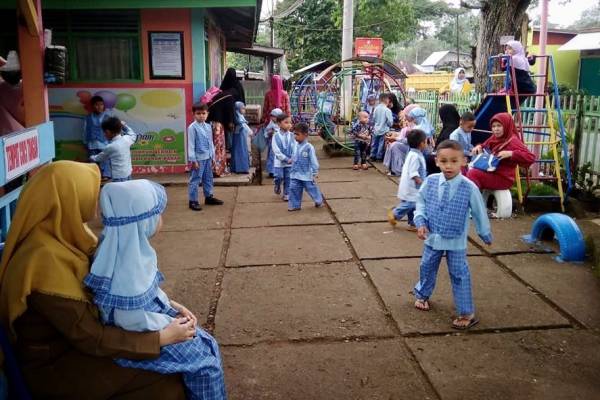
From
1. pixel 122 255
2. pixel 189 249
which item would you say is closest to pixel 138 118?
pixel 189 249

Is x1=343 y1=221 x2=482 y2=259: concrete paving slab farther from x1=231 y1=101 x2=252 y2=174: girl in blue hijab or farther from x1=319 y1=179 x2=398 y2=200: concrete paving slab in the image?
x1=231 y1=101 x2=252 y2=174: girl in blue hijab

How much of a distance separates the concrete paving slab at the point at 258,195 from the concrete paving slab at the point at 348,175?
125 cm

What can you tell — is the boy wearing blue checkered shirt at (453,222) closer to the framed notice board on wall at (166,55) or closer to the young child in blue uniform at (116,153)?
the young child in blue uniform at (116,153)

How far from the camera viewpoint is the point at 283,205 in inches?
311

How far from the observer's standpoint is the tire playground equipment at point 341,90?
1285cm

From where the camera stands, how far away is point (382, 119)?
11.6 m

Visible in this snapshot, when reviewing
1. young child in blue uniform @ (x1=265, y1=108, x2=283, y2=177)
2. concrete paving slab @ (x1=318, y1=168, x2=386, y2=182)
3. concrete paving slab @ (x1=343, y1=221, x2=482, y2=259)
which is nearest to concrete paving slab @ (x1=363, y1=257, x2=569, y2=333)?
concrete paving slab @ (x1=343, y1=221, x2=482, y2=259)

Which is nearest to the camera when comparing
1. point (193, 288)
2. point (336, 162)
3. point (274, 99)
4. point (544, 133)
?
point (193, 288)

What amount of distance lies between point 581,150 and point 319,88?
31.4 feet

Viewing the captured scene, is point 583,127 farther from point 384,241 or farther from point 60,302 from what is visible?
point 60,302

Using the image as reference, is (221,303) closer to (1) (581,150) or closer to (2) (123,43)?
(1) (581,150)

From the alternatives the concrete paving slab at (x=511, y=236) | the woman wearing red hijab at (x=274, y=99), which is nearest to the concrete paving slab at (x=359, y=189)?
the concrete paving slab at (x=511, y=236)

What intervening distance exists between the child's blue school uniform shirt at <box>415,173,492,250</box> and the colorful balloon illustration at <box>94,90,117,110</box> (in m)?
6.66

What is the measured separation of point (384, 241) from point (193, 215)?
2594 mm
